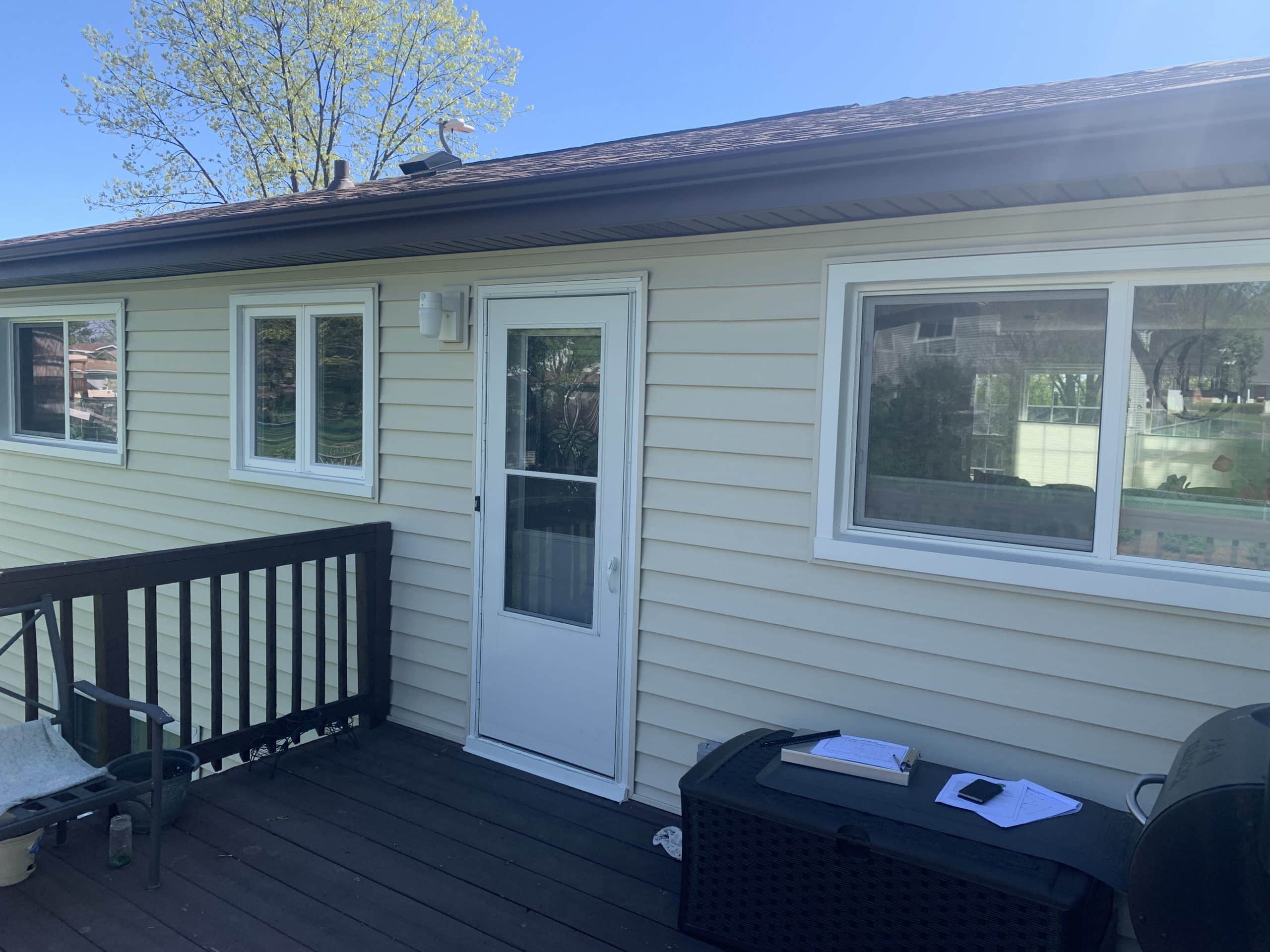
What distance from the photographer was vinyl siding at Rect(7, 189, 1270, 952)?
2.62 metres

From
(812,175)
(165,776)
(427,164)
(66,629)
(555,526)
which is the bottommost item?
(165,776)

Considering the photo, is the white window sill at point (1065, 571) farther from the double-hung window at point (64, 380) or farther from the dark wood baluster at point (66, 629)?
the double-hung window at point (64, 380)

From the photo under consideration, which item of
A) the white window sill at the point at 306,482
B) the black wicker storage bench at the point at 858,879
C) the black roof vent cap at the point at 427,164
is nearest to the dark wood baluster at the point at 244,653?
the white window sill at the point at 306,482

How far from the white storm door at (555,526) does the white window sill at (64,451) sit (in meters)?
3.21

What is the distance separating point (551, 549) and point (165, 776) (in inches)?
63.0

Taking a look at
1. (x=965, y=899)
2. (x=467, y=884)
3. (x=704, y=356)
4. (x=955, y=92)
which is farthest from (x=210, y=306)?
(x=965, y=899)

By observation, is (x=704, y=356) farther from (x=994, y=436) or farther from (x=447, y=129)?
(x=447, y=129)

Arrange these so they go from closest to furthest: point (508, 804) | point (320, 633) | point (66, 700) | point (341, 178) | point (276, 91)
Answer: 1. point (66, 700)
2. point (508, 804)
3. point (320, 633)
4. point (341, 178)
5. point (276, 91)

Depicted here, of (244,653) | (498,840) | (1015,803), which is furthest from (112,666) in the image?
(1015,803)

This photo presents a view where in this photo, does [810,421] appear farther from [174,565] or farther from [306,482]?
[306,482]

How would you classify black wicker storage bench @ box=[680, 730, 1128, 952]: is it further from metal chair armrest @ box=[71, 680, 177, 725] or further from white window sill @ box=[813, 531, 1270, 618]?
metal chair armrest @ box=[71, 680, 177, 725]

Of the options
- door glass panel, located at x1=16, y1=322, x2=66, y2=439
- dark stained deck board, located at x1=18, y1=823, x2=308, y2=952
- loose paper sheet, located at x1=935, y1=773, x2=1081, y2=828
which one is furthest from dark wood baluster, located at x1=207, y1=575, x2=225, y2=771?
door glass panel, located at x1=16, y1=322, x2=66, y2=439

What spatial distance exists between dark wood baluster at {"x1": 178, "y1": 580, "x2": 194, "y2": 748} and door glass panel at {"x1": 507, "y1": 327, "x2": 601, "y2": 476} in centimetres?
133

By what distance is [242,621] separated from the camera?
12.0 ft
